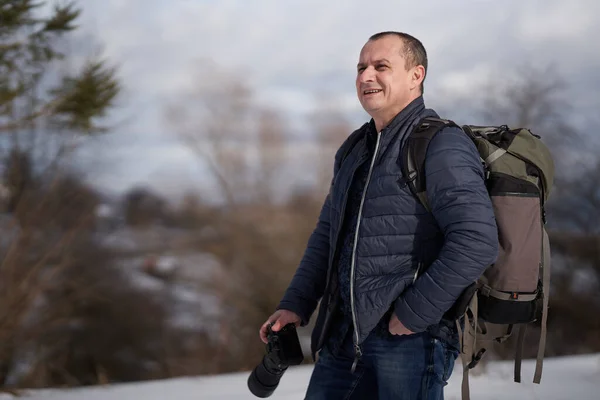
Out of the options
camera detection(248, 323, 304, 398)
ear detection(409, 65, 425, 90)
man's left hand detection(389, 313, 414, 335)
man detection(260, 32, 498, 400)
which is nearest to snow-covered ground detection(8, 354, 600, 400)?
camera detection(248, 323, 304, 398)

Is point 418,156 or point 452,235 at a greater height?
point 418,156

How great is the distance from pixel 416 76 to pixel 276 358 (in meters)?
0.89

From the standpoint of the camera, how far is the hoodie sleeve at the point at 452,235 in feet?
4.68

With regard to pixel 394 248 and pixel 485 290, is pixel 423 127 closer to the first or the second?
pixel 394 248

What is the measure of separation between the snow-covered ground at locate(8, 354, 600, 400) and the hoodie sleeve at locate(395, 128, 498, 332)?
7.81 feet

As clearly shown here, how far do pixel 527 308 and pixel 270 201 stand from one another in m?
15.8

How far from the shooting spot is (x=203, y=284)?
17.6 m

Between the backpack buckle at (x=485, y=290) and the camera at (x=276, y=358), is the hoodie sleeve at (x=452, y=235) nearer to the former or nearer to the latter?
the backpack buckle at (x=485, y=290)

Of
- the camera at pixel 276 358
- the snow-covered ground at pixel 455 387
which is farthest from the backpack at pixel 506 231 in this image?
the snow-covered ground at pixel 455 387

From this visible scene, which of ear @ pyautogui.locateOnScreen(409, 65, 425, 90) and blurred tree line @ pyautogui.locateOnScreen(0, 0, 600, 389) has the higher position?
ear @ pyautogui.locateOnScreen(409, 65, 425, 90)

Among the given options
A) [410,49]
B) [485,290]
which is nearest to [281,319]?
[485,290]

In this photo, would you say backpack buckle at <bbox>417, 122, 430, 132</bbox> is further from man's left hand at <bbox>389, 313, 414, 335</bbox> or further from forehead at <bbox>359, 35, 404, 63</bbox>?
man's left hand at <bbox>389, 313, 414, 335</bbox>

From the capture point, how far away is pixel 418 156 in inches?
60.2

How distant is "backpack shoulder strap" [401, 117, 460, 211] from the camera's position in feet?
5.00
